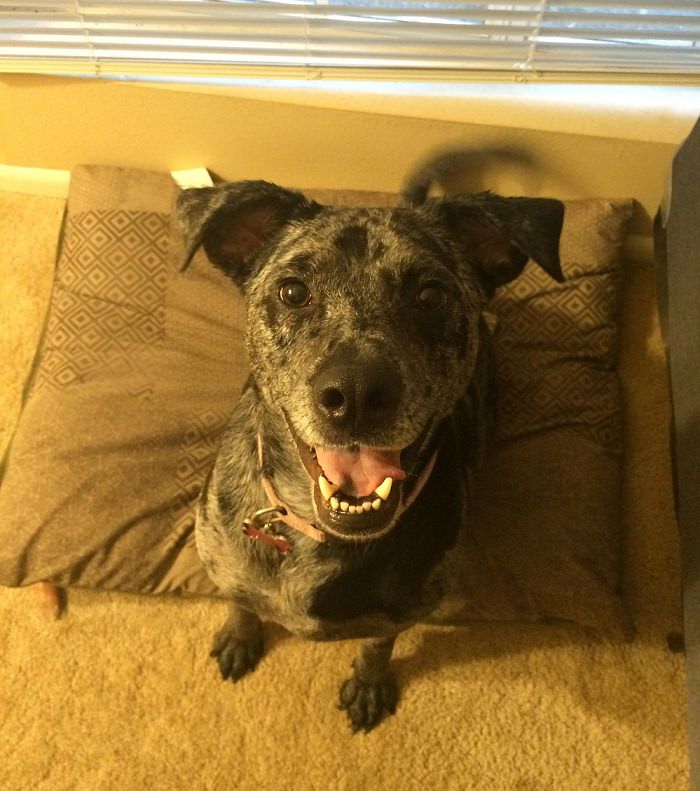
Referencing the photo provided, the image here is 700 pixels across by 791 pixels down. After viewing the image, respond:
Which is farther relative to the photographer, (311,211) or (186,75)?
(186,75)

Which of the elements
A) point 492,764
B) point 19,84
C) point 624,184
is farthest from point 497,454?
point 19,84

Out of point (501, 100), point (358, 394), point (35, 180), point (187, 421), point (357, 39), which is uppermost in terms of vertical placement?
point (357, 39)

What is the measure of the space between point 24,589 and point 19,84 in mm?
1719

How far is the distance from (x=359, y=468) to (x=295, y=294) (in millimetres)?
377

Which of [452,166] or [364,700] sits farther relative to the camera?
[452,166]

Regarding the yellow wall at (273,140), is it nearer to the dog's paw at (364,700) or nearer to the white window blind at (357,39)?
the white window blind at (357,39)

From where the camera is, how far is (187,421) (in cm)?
246

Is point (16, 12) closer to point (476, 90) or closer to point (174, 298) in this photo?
point (174, 298)

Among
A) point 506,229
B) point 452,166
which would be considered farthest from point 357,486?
point 452,166

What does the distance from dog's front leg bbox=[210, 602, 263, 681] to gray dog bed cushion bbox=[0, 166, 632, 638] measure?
14 centimetres

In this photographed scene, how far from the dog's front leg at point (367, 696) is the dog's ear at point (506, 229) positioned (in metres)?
1.19

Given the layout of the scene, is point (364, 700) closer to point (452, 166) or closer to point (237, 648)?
point (237, 648)

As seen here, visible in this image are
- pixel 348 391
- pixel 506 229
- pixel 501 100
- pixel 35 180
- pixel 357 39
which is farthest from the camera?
pixel 35 180

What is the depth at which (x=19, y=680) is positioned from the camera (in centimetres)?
225
